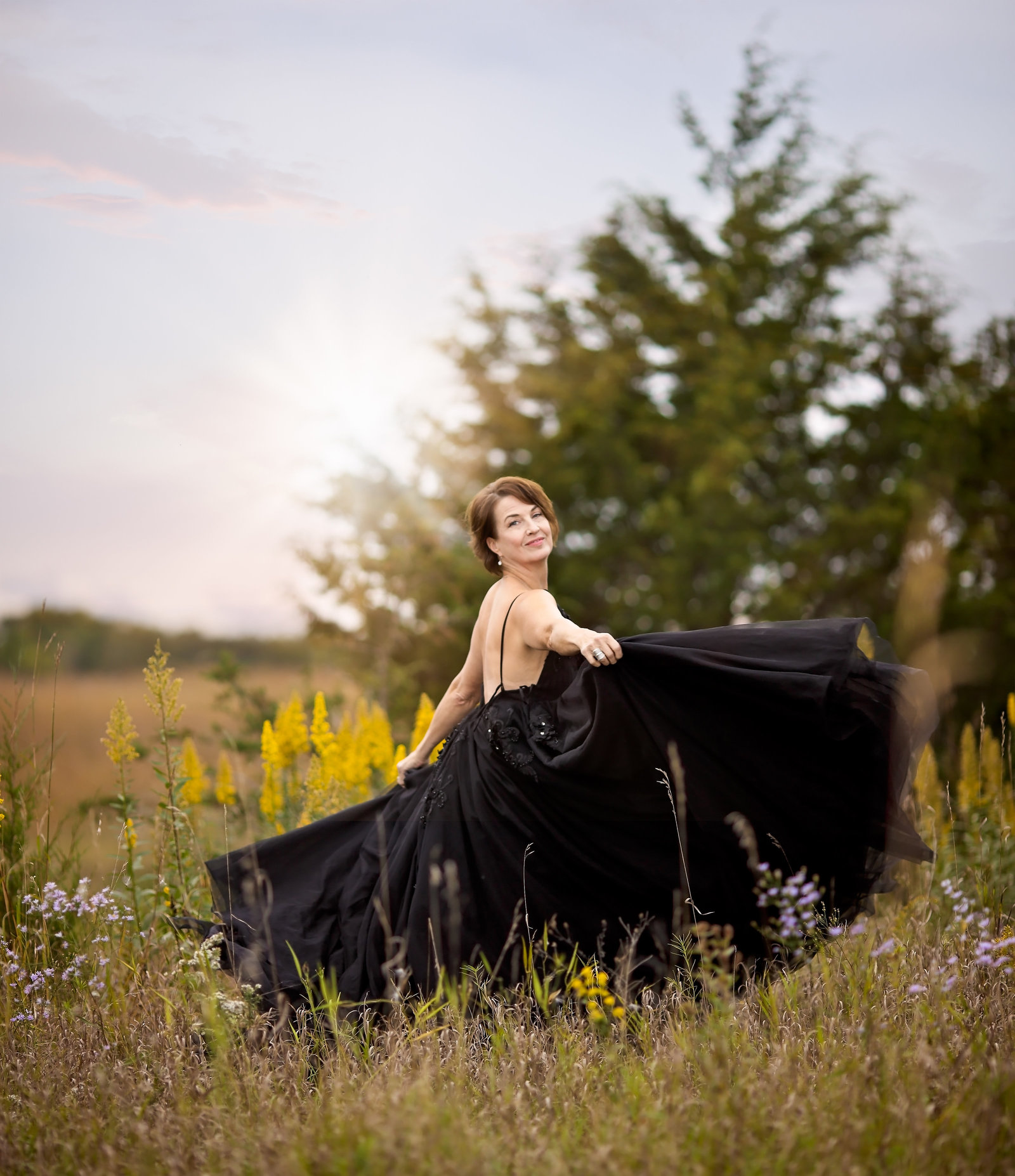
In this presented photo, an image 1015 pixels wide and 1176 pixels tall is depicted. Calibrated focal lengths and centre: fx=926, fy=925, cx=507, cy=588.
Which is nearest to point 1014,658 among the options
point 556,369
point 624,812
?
point 556,369

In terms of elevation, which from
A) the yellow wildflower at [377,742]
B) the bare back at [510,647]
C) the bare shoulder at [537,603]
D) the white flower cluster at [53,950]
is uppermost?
the bare shoulder at [537,603]

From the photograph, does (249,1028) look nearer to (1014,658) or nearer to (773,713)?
(773,713)

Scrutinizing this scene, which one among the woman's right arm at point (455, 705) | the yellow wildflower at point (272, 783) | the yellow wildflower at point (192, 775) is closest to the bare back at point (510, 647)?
the woman's right arm at point (455, 705)

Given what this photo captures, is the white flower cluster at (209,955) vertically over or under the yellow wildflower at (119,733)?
under

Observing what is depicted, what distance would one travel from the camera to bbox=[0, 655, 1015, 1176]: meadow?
2.08m

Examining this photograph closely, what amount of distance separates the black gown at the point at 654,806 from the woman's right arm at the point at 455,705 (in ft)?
1.18

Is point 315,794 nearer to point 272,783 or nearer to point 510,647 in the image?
point 272,783

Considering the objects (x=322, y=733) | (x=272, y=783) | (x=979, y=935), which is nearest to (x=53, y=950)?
(x=272, y=783)

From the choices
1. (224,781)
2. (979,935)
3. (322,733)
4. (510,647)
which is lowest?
(979,935)

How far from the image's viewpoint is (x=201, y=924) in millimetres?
3699

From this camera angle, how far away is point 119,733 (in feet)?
13.7

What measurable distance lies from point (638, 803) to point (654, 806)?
0.20 ft

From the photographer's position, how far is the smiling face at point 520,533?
3.69 meters

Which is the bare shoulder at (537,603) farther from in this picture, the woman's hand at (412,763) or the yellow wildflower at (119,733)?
the yellow wildflower at (119,733)
